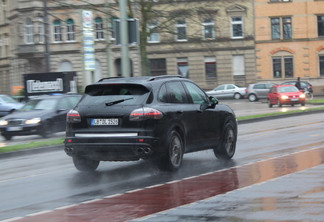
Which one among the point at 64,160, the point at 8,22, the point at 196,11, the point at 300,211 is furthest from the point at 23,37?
the point at 300,211

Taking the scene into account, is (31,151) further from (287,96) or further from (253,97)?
(253,97)

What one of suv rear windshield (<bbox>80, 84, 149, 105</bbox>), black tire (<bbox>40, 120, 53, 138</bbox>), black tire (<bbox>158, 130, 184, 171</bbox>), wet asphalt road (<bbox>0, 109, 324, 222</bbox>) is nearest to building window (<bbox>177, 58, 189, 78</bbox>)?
black tire (<bbox>40, 120, 53, 138</bbox>)

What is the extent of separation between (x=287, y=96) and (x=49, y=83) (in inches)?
601

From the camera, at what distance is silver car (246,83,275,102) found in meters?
50.9

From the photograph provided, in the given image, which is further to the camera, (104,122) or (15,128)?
(15,128)

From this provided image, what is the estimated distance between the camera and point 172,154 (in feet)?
34.1

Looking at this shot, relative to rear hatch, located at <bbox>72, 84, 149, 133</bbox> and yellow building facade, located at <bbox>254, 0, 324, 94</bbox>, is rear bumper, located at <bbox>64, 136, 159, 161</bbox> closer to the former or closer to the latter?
rear hatch, located at <bbox>72, 84, 149, 133</bbox>

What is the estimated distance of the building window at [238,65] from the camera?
5812 cm

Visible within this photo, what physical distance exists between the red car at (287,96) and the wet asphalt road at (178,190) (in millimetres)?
24666

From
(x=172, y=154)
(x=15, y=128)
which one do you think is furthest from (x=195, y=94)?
(x=15, y=128)

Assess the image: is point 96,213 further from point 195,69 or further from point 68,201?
point 195,69

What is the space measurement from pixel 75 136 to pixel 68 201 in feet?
7.82

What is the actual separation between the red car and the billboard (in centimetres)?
1311

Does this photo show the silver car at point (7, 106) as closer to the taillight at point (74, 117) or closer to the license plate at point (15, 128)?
the license plate at point (15, 128)
